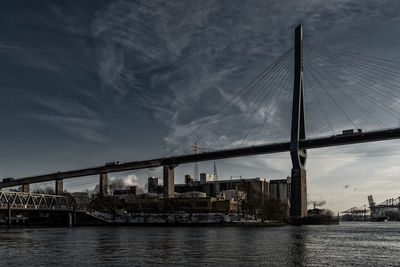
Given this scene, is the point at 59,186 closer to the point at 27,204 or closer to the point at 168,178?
the point at 27,204

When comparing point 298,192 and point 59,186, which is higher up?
point 298,192

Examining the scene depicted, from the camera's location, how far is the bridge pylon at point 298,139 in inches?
4328

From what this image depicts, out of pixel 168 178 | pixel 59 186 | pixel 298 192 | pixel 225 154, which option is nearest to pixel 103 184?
pixel 59 186

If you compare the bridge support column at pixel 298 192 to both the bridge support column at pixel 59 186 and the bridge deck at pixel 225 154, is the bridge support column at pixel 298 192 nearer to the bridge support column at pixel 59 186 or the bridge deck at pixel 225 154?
the bridge deck at pixel 225 154

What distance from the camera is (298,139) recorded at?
10969 cm

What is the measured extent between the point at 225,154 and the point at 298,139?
2938 cm

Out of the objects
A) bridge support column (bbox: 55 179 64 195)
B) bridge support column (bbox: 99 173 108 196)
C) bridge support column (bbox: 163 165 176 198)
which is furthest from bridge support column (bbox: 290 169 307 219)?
bridge support column (bbox: 55 179 64 195)

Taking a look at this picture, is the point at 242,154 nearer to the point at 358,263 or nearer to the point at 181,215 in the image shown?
the point at 181,215

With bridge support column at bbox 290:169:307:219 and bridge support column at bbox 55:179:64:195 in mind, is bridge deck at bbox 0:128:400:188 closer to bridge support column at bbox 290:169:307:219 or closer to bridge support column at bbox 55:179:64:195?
bridge support column at bbox 55:179:64:195

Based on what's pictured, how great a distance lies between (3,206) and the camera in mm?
107562

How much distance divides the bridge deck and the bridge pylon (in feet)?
12.9

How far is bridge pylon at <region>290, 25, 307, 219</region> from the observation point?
109938mm

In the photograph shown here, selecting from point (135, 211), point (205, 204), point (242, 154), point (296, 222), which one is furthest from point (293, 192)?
point (135, 211)

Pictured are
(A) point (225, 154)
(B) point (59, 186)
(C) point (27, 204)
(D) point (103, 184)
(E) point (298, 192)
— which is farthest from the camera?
(B) point (59, 186)
